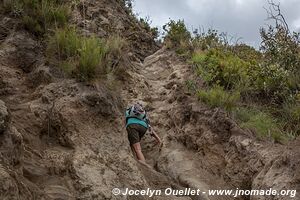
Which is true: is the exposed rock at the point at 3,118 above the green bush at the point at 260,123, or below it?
below

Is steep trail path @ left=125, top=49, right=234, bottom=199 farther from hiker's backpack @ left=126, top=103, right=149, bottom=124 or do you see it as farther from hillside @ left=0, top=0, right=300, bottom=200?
hiker's backpack @ left=126, top=103, right=149, bottom=124

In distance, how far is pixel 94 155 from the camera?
5.88m

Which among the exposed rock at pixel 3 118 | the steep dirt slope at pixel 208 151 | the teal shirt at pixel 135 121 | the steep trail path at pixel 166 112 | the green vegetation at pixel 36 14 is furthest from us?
the green vegetation at pixel 36 14

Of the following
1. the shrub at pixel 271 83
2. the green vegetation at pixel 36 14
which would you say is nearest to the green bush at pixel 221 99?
the shrub at pixel 271 83

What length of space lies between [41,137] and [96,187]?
3.53 ft

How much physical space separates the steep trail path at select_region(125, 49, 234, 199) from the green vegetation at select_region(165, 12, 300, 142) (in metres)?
0.58

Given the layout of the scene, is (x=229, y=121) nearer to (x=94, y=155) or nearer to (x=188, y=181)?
(x=188, y=181)

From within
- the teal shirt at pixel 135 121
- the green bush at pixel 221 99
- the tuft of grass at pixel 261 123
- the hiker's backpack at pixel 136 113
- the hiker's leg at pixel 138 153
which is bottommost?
the hiker's leg at pixel 138 153

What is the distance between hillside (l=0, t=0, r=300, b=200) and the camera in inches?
205

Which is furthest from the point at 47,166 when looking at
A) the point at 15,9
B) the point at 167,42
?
the point at 167,42

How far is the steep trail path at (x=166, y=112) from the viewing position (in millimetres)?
7352

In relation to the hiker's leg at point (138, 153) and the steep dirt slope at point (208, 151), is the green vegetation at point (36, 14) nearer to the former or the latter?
the steep dirt slope at point (208, 151)

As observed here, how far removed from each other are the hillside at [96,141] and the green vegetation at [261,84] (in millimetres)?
276

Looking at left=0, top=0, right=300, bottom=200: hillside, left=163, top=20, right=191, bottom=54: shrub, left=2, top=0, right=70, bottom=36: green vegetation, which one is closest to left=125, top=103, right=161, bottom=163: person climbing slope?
left=0, top=0, right=300, bottom=200: hillside
